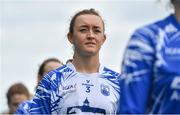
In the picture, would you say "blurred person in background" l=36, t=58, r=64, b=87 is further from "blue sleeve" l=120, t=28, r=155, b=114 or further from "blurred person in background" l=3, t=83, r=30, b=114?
→ "blue sleeve" l=120, t=28, r=155, b=114

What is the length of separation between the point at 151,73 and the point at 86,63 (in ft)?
8.77

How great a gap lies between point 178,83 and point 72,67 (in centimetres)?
293

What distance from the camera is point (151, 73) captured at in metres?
7.09

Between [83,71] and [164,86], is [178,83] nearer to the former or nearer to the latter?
[164,86]

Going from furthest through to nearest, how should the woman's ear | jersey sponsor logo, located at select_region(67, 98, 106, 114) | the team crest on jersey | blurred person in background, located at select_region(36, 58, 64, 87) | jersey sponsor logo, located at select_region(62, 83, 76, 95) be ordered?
blurred person in background, located at select_region(36, 58, 64, 87), the woman's ear, the team crest on jersey, jersey sponsor logo, located at select_region(62, 83, 76, 95), jersey sponsor logo, located at select_region(67, 98, 106, 114)

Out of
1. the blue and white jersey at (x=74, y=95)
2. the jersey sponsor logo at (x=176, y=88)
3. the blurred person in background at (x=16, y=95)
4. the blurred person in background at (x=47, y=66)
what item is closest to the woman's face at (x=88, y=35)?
the blue and white jersey at (x=74, y=95)

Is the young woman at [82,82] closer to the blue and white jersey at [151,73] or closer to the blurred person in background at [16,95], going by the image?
the blue and white jersey at [151,73]

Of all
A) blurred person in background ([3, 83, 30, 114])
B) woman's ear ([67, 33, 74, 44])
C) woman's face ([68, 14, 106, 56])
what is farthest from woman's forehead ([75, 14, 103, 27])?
blurred person in background ([3, 83, 30, 114])

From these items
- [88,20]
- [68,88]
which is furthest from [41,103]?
[88,20]

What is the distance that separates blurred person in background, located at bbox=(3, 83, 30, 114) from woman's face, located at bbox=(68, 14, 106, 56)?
4.71 m

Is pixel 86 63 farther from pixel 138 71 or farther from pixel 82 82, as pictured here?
pixel 138 71

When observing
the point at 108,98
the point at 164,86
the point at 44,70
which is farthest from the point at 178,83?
the point at 44,70

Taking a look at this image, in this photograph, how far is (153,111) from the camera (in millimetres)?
7141

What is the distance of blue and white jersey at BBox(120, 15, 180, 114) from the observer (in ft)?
23.1
